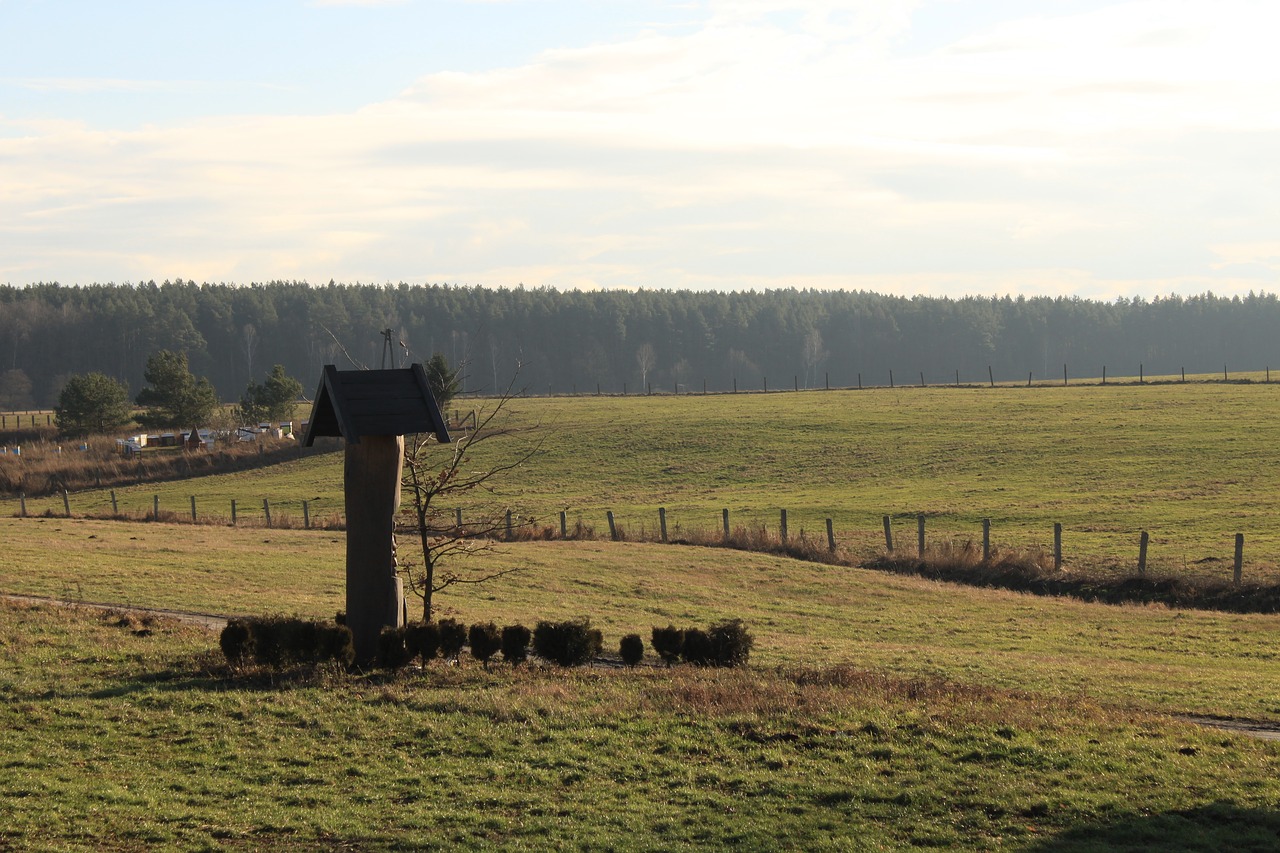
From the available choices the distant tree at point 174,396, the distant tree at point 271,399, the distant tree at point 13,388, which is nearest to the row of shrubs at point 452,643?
the distant tree at point 271,399

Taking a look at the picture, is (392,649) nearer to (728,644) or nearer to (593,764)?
(593,764)

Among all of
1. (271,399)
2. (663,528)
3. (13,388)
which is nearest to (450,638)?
(663,528)

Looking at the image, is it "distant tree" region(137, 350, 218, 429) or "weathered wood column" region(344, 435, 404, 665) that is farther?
"distant tree" region(137, 350, 218, 429)

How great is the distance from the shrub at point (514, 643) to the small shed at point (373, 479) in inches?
64.4

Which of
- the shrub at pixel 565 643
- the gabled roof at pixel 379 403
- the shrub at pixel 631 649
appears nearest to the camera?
the gabled roof at pixel 379 403

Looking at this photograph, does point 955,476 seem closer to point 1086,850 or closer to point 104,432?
point 1086,850

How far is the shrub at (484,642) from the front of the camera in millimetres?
17750

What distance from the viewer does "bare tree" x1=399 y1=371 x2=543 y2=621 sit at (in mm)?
19219

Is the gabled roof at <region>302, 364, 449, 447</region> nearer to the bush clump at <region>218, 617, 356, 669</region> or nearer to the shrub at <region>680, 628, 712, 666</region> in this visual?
the bush clump at <region>218, 617, 356, 669</region>

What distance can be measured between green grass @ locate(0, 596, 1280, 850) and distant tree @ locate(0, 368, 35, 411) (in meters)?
157

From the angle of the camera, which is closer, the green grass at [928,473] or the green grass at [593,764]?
the green grass at [593,764]

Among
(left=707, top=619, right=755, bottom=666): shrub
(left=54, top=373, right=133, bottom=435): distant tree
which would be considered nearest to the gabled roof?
(left=707, top=619, right=755, bottom=666): shrub

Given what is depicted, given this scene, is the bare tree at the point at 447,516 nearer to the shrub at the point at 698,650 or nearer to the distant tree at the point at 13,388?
the shrub at the point at 698,650

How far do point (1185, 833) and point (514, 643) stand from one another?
9694 mm
